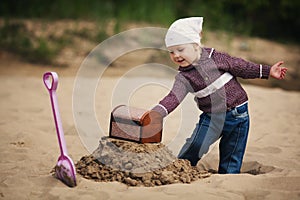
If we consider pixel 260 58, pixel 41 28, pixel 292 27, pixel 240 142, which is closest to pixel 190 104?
pixel 240 142

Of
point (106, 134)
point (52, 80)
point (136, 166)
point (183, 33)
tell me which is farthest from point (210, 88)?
point (106, 134)

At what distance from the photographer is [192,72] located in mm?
2885

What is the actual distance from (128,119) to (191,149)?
1.71 feet

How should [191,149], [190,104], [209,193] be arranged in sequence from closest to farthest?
[209,193], [191,149], [190,104]

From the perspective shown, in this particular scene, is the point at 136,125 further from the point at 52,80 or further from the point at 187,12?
the point at 187,12

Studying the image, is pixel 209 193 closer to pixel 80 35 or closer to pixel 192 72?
pixel 192 72

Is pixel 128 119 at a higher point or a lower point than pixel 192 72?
lower

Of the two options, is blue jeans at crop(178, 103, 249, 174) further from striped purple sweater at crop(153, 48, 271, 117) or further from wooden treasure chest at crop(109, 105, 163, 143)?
wooden treasure chest at crop(109, 105, 163, 143)

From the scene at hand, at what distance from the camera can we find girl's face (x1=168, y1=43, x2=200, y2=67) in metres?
2.81

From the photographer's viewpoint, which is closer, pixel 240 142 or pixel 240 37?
pixel 240 142

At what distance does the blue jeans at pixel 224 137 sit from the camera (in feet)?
9.75

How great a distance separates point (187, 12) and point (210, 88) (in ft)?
20.3

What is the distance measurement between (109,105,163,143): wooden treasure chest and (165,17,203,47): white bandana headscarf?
0.42 meters

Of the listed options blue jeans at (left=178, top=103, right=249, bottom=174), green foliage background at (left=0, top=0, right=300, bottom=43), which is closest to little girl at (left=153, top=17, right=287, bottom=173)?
blue jeans at (left=178, top=103, right=249, bottom=174)
